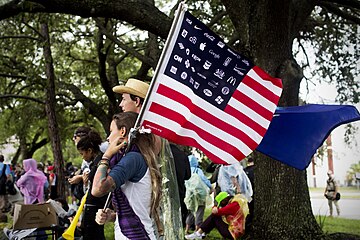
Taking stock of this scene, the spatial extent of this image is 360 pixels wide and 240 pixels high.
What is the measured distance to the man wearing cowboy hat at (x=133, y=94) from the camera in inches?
183

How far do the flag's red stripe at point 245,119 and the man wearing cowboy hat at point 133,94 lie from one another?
29.3 inches

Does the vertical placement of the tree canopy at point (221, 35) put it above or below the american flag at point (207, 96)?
above

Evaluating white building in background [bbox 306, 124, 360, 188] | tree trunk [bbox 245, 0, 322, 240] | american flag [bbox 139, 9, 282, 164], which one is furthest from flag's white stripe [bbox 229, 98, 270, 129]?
white building in background [bbox 306, 124, 360, 188]

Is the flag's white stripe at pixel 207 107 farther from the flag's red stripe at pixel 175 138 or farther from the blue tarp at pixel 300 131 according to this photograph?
the blue tarp at pixel 300 131

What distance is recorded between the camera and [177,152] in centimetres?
575

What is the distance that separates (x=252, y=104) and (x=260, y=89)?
0.51ft

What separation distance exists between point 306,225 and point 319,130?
3.19m

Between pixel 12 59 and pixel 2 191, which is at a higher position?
pixel 12 59

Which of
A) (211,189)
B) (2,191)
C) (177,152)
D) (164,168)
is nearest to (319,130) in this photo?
(177,152)

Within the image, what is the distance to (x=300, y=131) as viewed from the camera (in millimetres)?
5910

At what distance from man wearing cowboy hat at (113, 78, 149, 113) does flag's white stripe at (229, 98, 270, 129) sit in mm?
768

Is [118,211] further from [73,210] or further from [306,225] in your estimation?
[306,225]

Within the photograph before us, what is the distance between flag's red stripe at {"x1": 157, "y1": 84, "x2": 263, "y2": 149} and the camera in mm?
4079

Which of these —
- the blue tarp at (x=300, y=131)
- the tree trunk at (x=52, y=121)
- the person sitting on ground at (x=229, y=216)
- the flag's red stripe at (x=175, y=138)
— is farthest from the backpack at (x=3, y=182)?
the flag's red stripe at (x=175, y=138)
